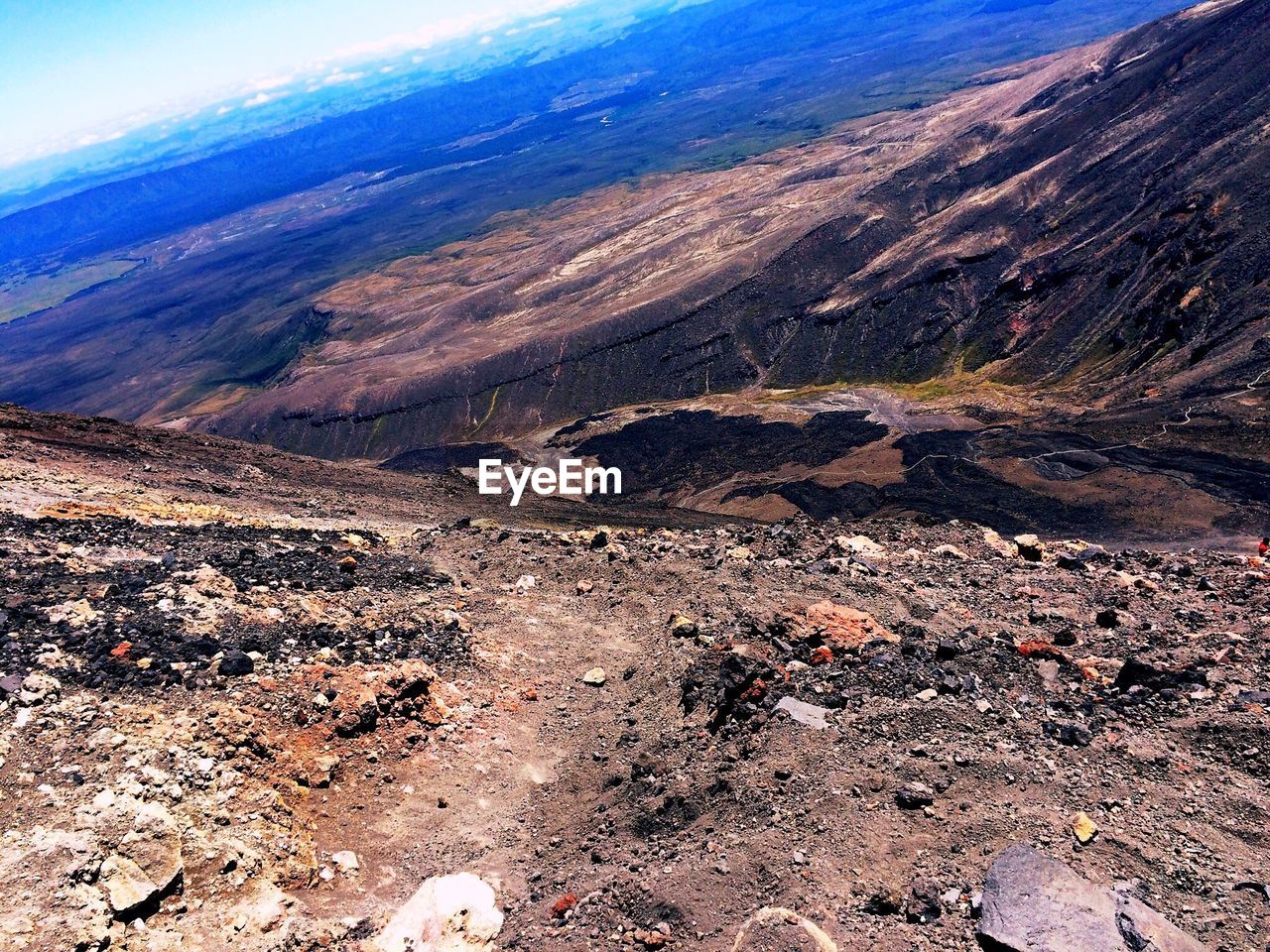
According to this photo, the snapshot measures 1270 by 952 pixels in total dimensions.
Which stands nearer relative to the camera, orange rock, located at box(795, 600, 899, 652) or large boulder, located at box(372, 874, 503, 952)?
large boulder, located at box(372, 874, 503, 952)

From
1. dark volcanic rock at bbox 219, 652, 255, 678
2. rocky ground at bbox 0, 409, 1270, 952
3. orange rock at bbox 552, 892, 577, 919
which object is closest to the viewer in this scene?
rocky ground at bbox 0, 409, 1270, 952

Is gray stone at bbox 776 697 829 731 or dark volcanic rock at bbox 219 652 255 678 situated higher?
dark volcanic rock at bbox 219 652 255 678

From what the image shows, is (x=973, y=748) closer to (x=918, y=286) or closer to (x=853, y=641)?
(x=853, y=641)

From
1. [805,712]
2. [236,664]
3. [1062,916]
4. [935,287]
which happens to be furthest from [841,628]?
[935,287]

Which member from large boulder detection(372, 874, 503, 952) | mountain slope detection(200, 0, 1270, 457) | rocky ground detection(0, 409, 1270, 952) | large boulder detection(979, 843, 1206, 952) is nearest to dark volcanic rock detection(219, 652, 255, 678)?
rocky ground detection(0, 409, 1270, 952)

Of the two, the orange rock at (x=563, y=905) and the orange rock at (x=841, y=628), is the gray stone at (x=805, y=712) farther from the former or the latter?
the orange rock at (x=563, y=905)

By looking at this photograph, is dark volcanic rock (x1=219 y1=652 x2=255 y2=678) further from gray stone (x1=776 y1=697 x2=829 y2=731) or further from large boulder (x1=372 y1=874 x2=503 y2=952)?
gray stone (x1=776 y1=697 x2=829 y2=731)
